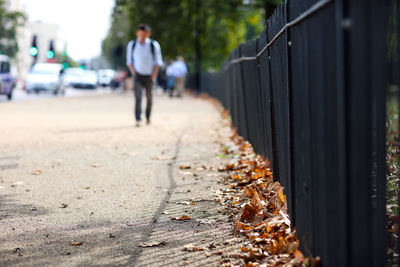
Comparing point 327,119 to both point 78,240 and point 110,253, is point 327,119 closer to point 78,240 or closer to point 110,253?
point 110,253

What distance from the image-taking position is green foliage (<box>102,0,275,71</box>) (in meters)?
31.2

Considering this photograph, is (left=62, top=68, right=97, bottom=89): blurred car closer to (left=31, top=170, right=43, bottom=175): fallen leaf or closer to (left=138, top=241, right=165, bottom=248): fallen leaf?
(left=31, top=170, right=43, bottom=175): fallen leaf

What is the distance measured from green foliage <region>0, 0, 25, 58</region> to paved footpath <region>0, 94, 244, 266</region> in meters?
67.0

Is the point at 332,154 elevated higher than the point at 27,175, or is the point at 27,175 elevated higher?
the point at 332,154

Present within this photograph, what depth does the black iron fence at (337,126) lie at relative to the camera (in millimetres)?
2555

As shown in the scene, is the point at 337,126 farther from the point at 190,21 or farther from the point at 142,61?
the point at 190,21

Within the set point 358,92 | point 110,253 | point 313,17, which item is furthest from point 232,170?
point 358,92

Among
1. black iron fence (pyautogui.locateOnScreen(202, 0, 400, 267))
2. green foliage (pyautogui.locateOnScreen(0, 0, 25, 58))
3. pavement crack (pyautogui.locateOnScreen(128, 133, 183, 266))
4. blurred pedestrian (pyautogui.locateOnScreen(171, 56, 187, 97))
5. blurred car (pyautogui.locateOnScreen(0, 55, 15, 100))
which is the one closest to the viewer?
black iron fence (pyautogui.locateOnScreen(202, 0, 400, 267))

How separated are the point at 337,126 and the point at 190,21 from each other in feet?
116

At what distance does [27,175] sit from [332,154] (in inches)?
198

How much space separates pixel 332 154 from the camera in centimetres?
295

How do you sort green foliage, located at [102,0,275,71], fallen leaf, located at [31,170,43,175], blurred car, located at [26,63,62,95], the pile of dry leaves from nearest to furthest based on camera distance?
the pile of dry leaves, fallen leaf, located at [31,170,43,175], green foliage, located at [102,0,275,71], blurred car, located at [26,63,62,95]

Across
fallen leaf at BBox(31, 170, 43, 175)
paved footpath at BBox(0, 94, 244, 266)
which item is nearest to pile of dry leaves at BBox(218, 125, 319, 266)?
paved footpath at BBox(0, 94, 244, 266)

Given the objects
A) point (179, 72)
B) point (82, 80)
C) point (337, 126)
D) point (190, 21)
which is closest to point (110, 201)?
point (337, 126)
